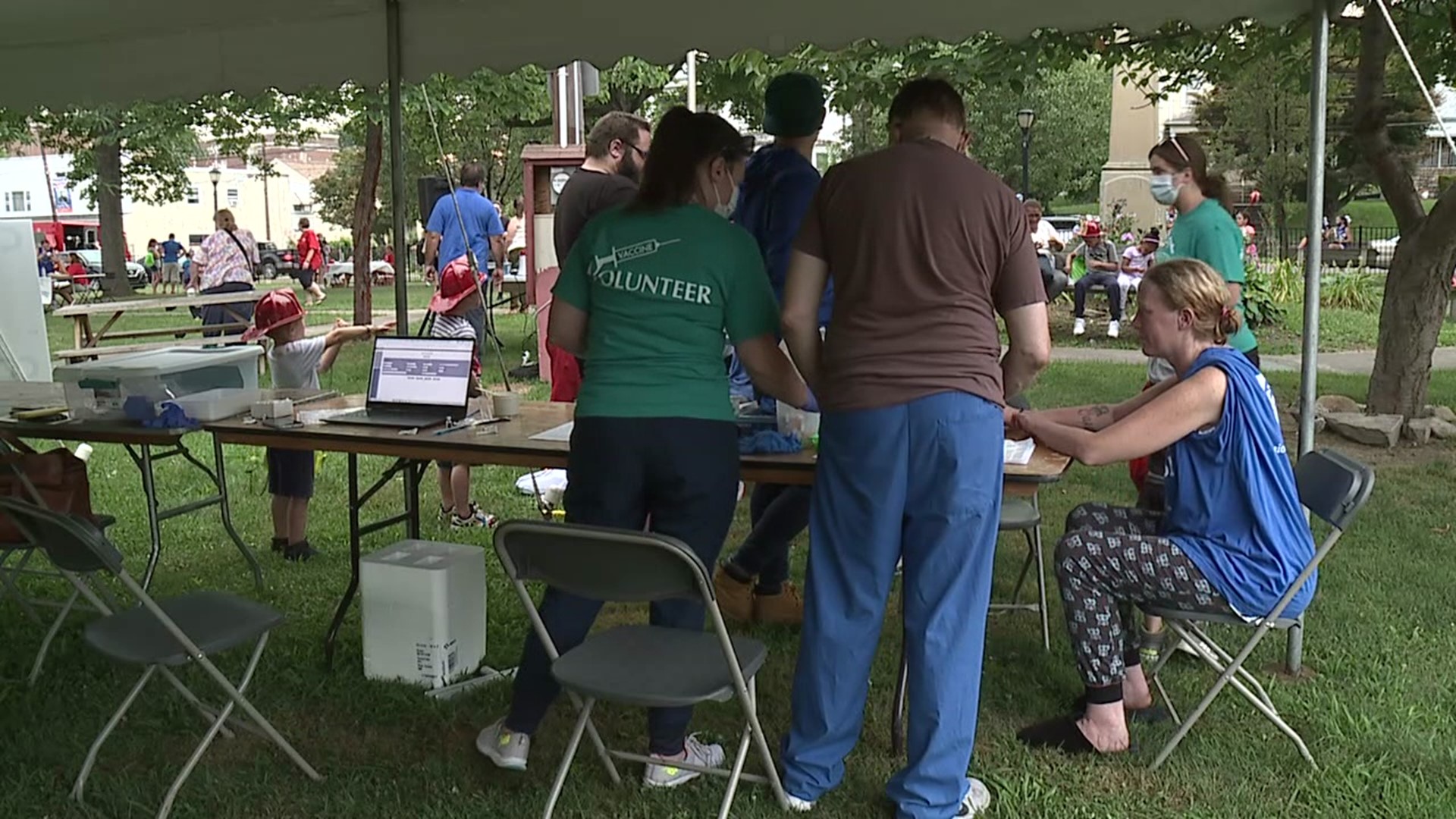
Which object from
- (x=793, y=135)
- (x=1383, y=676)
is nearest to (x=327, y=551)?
(x=793, y=135)

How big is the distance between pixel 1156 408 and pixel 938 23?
6.00 feet

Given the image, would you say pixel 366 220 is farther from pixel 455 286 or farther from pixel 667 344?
pixel 667 344

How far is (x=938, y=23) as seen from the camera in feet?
13.8

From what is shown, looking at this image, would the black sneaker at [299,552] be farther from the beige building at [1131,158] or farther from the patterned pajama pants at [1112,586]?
the beige building at [1131,158]

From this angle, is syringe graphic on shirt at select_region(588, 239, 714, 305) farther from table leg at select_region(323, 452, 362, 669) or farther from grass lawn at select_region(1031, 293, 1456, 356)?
grass lawn at select_region(1031, 293, 1456, 356)

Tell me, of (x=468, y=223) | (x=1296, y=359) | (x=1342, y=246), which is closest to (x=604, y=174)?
(x=468, y=223)

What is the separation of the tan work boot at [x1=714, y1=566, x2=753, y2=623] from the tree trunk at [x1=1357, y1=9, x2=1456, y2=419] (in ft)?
15.6

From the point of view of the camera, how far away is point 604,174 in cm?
457

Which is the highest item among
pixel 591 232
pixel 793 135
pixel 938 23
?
pixel 938 23

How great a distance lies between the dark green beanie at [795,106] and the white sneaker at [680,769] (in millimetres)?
1774

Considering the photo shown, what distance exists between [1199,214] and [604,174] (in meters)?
2.08

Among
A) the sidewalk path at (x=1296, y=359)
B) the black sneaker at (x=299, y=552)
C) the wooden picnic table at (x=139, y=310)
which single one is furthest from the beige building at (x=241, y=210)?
the black sneaker at (x=299, y=552)

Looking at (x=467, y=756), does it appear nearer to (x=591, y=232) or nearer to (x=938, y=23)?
(x=591, y=232)

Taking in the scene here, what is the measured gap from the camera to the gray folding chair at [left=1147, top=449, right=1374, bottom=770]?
295cm
